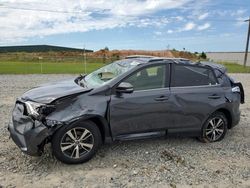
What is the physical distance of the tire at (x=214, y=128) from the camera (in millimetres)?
5273

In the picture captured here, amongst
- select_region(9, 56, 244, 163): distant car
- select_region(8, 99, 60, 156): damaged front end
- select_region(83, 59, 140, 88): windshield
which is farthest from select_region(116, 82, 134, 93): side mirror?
select_region(8, 99, 60, 156): damaged front end

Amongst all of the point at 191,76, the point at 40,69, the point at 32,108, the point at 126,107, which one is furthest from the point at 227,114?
the point at 40,69

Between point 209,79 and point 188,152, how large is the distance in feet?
4.67

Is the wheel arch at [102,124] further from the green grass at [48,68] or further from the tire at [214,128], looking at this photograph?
the green grass at [48,68]

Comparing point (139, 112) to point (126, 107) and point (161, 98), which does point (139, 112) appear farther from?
point (161, 98)

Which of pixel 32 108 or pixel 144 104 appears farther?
pixel 144 104

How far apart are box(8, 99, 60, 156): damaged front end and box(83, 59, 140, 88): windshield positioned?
958mm

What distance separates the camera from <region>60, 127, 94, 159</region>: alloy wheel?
4093mm

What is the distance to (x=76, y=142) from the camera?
416 centimetres

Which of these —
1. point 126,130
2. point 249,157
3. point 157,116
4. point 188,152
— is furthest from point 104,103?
point 249,157

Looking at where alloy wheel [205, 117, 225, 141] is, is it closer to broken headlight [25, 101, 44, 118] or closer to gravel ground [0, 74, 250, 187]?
gravel ground [0, 74, 250, 187]

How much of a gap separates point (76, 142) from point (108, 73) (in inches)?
56.0

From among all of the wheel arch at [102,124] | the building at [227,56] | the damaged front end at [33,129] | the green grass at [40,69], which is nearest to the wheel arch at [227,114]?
the wheel arch at [102,124]

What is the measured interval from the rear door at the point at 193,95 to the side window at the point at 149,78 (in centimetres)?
20
